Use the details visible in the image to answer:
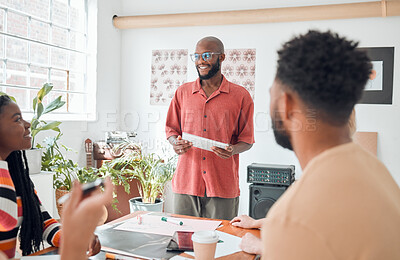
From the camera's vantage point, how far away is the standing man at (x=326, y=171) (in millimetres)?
688

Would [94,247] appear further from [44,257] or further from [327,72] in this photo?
[327,72]

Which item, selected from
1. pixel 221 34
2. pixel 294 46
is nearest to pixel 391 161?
pixel 221 34

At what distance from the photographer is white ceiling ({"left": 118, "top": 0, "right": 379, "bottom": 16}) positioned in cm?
438

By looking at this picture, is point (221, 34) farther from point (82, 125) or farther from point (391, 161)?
point (391, 161)

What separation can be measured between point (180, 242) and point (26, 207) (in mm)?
666

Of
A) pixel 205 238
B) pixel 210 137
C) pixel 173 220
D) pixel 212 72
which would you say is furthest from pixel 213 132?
pixel 205 238

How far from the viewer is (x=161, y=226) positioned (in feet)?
5.91

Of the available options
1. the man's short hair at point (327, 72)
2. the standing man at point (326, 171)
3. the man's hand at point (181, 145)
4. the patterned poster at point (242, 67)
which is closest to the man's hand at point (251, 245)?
the standing man at point (326, 171)

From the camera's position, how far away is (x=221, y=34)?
463cm

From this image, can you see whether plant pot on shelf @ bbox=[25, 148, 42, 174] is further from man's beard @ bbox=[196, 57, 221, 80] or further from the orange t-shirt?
the orange t-shirt

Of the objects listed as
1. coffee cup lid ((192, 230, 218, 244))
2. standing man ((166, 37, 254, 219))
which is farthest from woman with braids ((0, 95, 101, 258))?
standing man ((166, 37, 254, 219))

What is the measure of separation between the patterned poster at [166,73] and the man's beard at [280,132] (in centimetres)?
390

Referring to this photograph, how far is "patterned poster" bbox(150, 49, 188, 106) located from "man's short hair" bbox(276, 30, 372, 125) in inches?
158

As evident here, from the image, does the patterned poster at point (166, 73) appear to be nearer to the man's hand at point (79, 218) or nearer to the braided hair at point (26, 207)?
the braided hair at point (26, 207)
